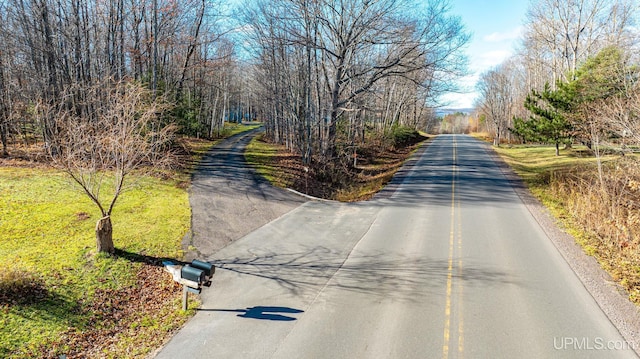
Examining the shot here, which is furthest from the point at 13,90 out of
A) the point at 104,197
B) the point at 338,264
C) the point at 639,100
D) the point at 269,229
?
the point at 639,100

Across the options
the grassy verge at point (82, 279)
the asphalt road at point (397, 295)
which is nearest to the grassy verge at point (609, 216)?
the asphalt road at point (397, 295)

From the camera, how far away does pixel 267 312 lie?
24.9 ft

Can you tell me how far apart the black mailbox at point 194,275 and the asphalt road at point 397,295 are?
0.86 metres

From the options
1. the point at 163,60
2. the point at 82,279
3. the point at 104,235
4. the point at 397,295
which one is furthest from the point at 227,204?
the point at 163,60

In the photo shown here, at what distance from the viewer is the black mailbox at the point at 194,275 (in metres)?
7.30

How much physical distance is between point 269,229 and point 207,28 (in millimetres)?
27025

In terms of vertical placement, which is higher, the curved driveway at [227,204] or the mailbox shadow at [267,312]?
the curved driveway at [227,204]

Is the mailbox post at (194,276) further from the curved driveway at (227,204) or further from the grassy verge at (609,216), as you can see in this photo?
the grassy verge at (609,216)

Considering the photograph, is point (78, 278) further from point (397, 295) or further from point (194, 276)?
point (397, 295)

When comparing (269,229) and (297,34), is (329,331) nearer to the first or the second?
(269,229)

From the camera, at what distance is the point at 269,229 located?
508 inches

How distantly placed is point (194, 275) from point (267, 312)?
5.65 feet

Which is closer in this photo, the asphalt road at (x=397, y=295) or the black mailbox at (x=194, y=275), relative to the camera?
the asphalt road at (x=397, y=295)

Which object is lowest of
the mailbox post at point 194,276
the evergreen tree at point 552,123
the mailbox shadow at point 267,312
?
the mailbox shadow at point 267,312
